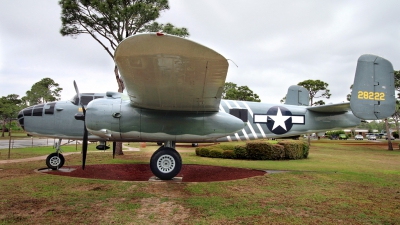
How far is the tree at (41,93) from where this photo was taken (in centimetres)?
4862

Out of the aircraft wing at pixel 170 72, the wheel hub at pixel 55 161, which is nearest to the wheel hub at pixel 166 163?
the aircraft wing at pixel 170 72

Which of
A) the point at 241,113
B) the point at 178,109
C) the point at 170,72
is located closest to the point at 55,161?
the point at 178,109

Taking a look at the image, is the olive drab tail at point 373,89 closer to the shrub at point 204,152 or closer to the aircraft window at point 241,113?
the aircraft window at point 241,113

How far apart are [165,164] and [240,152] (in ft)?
27.3

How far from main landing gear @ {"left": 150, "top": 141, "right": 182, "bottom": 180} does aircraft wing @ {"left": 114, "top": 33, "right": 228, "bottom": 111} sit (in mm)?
1326

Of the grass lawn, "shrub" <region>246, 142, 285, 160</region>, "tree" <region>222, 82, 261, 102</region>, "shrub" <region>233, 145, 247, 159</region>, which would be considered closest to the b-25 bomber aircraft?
the grass lawn

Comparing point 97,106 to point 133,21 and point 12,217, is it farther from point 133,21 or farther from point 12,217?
point 133,21

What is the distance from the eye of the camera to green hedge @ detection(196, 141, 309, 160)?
1433 centimetres

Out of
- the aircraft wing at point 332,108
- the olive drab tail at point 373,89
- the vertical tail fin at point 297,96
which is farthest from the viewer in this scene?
the vertical tail fin at point 297,96

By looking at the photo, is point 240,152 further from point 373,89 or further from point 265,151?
point 373,89

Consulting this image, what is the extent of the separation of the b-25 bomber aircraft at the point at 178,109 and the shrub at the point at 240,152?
6.13 m

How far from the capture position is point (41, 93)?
50812mm

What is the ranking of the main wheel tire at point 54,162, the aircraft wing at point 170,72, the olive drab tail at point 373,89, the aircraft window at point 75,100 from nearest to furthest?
the aircraft wing at point 170,72, the olive drab tail at point 373,89, the aircraft window at point 75,100, the main wheel tire at point 54,162

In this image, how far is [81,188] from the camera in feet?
19.8
